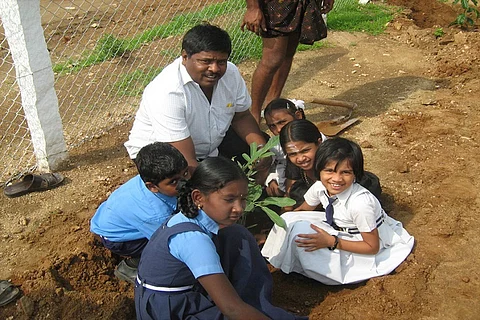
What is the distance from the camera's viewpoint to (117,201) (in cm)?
278

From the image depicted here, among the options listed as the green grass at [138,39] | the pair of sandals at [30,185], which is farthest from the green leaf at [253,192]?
the green grass at [138,39]

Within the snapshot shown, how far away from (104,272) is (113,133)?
1728 millimetres

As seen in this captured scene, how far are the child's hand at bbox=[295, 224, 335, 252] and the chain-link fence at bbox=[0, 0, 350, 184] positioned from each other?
2.21 metres

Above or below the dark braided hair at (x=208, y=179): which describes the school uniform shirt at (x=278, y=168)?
below

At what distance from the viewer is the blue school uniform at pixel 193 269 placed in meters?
2.14

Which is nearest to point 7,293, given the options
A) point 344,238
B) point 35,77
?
point 35,77

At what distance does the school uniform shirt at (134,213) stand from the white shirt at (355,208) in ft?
2.76

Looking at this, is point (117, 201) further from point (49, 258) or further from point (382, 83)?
point (382, 83)

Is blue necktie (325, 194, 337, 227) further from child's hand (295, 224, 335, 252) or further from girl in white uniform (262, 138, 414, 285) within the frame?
child's hand (295, 224, 335, 252)

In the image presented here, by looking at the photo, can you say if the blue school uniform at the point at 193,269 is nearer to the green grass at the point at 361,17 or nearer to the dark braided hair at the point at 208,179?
the dark braided hair at the point at 208,179

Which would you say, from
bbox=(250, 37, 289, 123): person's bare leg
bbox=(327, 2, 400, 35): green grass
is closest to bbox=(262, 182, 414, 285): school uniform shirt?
bbox=(250, 37, 289, 123): person's bare leg

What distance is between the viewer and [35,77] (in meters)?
3.65

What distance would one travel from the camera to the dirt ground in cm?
274

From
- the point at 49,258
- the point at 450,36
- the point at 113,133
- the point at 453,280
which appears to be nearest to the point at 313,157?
the point at 453,280
